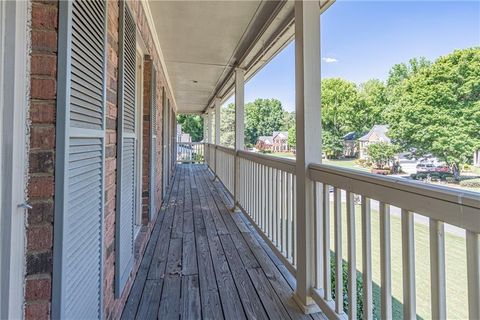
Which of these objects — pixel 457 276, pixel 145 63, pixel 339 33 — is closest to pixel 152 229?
pixel 145 63

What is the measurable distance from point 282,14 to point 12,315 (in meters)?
2.94

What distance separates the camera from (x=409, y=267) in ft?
3.46

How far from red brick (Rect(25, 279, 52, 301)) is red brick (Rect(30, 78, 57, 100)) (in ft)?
1.90

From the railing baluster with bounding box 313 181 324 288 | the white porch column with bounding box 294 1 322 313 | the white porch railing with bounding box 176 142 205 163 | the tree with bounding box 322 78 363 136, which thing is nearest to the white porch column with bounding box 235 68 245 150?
the white porch column with bounding box 294 1 322 313

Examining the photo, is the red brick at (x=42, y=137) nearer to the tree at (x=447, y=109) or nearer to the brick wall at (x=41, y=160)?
the brick wall at (x=41, y=160)

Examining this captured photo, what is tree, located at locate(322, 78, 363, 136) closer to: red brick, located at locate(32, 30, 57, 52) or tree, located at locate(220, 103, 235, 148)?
red brick, located at locate(32, 30, 57, 52)

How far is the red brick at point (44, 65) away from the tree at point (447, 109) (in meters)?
1.20

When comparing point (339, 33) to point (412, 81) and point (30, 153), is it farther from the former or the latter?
point (30, 153)

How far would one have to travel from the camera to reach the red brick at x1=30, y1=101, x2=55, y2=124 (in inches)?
34.8

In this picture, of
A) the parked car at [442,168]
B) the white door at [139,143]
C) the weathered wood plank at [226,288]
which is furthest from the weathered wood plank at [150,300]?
the parked car at [442,168]

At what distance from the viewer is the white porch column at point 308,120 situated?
186 centimetres

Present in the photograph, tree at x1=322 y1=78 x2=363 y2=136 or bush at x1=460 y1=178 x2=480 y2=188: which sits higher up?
tree at x1=322 y1=78 x2=363 y2=136

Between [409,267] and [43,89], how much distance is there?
143 cm

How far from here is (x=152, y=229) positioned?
3.41 meters
